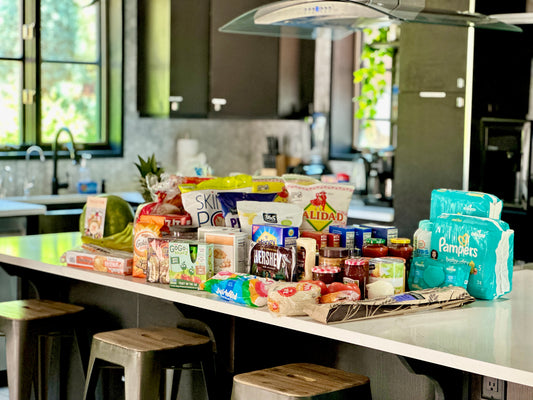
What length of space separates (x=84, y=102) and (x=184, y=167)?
3.03 ft

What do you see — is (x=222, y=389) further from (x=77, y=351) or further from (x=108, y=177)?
(x=108, y=177)

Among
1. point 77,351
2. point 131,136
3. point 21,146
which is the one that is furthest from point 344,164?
point 77,351

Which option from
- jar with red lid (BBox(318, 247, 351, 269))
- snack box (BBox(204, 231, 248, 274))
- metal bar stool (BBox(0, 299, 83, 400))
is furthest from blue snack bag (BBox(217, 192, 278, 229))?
metal bar stool (BBox(0, 299, 83, 400))

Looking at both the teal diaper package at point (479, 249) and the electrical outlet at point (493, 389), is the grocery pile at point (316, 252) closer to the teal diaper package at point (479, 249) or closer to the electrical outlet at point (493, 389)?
the teal diaper package at point (479, 249)

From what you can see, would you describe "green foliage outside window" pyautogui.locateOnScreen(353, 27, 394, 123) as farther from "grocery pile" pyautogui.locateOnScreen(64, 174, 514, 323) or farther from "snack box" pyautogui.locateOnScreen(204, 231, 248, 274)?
"snack box" pyautogui.locateOnScreen(204, 231, 248, 274)

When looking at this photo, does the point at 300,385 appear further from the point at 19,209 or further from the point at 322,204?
the point at 19,209

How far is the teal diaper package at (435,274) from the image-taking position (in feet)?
9.48

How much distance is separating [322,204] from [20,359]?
1.33 metres

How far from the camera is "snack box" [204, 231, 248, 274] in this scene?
3006 millimetres

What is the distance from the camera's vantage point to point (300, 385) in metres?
2.63

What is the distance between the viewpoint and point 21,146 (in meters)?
6.46

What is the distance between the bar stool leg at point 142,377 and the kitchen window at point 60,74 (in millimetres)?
3700

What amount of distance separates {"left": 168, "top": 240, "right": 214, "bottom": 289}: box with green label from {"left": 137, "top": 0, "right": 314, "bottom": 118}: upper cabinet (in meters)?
3.73

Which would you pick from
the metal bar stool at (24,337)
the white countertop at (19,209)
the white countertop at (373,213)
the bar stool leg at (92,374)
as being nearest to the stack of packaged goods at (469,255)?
the bar stool leg at (92,374)
